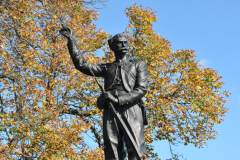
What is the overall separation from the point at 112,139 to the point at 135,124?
38 centimetres

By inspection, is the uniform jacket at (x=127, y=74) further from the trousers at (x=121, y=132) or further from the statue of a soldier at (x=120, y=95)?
the trousers at (x=121, y=132)

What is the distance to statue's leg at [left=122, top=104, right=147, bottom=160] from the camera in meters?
4.91

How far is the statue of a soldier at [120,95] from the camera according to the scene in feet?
16.3

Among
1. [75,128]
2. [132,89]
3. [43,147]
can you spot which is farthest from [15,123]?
[132,89]

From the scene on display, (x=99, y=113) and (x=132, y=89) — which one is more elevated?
(x=99, y=113)

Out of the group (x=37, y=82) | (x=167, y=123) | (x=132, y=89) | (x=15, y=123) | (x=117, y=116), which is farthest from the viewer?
(x=167, y=123)

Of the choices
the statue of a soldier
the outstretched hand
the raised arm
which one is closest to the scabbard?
the statue of a soldier

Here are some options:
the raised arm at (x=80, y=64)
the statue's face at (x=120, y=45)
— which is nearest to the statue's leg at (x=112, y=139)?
the raised arm at (x=80, y=64)

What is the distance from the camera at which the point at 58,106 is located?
1437cm

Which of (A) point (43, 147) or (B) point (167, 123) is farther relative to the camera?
(B) point (167, 123)

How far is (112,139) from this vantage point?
16.3 feet

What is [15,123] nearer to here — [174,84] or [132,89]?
[174,84]

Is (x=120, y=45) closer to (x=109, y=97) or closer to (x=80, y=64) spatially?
(x=80, y=64)

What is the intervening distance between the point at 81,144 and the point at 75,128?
2.53ft
